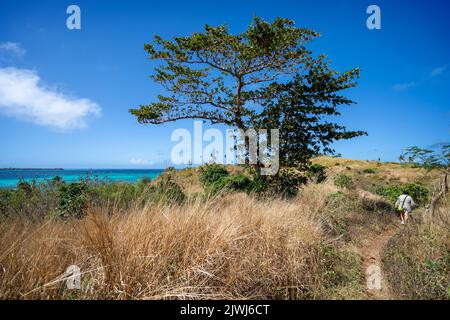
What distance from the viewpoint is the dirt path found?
4.07 m

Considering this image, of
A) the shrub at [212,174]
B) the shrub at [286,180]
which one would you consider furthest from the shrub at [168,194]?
the shrub at [212,174]

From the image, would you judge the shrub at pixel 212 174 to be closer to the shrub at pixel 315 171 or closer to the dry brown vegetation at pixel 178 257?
the shrub at pixel 315 171

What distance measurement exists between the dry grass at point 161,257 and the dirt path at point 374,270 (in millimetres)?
823

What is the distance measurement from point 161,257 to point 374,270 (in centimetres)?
411

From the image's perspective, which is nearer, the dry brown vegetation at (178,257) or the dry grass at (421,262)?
the dry brown vegetation at (178,257)

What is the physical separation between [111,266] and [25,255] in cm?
78

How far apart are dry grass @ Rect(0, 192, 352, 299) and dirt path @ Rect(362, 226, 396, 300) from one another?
0.82 metres

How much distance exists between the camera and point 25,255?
2.44m

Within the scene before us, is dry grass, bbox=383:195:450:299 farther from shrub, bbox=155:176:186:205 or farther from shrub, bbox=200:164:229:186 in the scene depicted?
shrub, bbox=200:164:229:186

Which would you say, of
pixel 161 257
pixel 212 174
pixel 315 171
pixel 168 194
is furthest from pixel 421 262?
pixel 212 174

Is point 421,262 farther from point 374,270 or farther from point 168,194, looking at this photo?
point 168,194

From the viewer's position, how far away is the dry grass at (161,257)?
2.44 metres

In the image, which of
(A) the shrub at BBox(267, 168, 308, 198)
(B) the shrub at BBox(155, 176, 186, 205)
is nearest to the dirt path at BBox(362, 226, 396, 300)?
(A) the shrub at BBox(267, 168, 308, 198)
